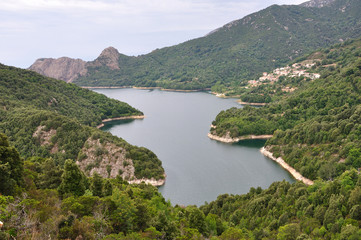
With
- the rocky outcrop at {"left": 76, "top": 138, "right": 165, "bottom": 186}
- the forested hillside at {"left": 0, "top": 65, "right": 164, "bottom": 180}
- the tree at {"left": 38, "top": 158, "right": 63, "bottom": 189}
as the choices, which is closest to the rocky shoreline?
the rocky outcrop at {"left": 76, "top": 138, "right": 165, "bottom": 186}

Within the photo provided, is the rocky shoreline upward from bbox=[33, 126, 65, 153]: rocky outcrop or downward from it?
downward

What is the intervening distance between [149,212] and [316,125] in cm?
4731

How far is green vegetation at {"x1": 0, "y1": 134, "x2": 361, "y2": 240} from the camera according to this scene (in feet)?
54.3

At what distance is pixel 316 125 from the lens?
2448 inches

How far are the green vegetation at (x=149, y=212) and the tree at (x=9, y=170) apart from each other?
13 cm

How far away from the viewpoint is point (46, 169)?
2972 centimetres

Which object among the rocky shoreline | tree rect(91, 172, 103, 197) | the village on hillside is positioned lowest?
the rocky shoreline

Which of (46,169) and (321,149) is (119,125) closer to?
(321,149)

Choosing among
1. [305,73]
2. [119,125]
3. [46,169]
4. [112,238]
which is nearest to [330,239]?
[112,238]

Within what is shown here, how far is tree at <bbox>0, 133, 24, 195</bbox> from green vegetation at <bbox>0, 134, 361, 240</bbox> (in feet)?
0.44

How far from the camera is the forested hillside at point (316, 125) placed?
170 ft

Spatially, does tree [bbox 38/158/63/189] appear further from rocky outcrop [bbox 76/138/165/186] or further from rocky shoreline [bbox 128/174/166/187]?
rocky outcrop [bbox 76/138/165/186]

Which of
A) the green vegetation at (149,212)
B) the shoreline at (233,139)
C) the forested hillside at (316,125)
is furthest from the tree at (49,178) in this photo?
the shoreline at (233,139)

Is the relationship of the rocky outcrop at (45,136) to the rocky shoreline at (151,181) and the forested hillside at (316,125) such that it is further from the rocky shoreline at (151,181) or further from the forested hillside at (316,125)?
the forested hillside at (316,125)
